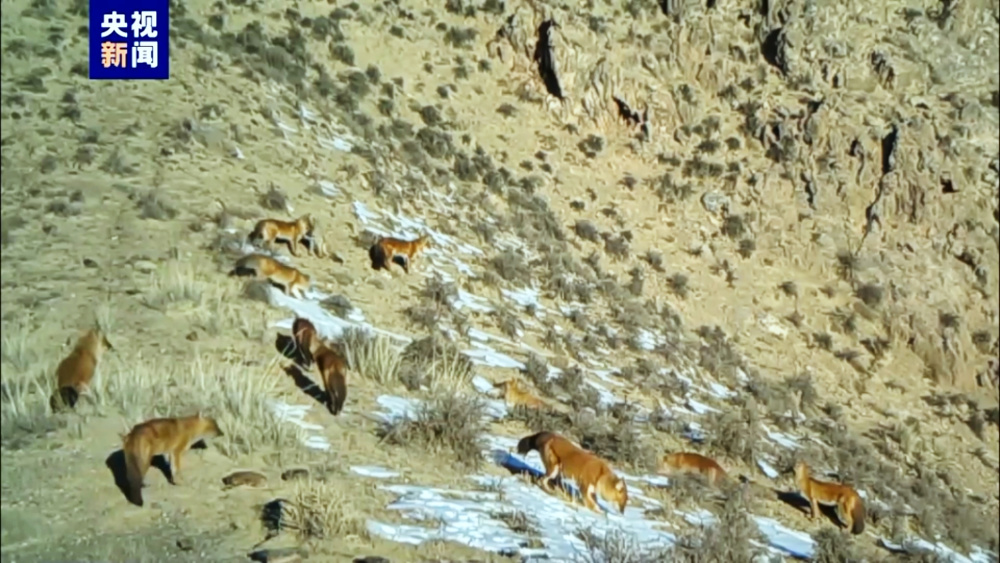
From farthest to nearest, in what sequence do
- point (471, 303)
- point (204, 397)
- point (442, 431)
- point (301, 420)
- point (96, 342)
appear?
1. point (471, 303)
2. point (442, 431)
3. point (301, 420)
4. point (204, 397)
5. point (96, 342)

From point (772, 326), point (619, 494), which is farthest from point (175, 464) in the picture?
point (772, 326)

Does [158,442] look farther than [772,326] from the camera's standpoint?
No

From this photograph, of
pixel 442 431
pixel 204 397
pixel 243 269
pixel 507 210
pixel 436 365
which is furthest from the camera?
pixel 507 210

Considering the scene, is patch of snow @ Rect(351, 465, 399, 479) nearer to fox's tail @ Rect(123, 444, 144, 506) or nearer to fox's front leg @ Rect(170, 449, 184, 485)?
fox's front leg @ Rect(170, 449, 184, 485)

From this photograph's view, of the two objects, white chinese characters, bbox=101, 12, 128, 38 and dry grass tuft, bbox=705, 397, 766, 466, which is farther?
dry grass tuft, bbox=705, 397, 766, 466

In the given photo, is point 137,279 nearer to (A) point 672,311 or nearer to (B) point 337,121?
(B) point 337,121

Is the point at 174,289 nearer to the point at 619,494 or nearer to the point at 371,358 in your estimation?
the point at 371,358

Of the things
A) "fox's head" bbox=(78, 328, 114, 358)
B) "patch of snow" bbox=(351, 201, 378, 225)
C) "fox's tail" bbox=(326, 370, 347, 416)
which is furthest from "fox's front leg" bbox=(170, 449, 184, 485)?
"patch of snow" bbox=(351, 201, 378, 225)
